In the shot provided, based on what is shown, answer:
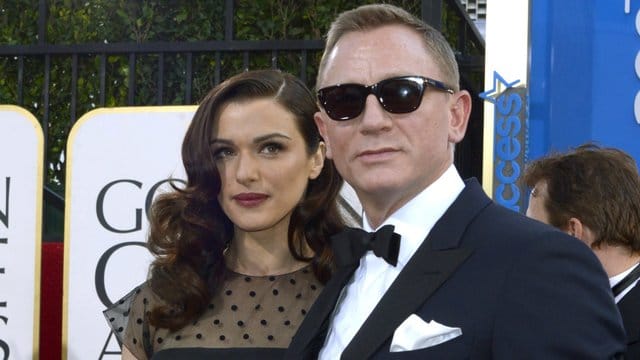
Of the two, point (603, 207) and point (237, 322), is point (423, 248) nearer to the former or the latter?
point (237, 322)

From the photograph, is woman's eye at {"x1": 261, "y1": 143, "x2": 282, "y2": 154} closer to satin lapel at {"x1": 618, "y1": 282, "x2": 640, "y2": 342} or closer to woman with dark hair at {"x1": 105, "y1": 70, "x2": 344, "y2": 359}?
woman with dark hair at {"x1": 105, "y1": 70, "x2": 344, "y2": 359}

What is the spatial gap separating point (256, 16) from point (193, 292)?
2198 mm

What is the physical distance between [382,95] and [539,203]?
4.02 ft

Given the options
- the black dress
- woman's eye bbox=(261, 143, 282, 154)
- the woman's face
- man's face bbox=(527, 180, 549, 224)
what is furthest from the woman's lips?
man's face bbox=(527, 180, 549, 224)

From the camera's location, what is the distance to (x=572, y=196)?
2.47 metres

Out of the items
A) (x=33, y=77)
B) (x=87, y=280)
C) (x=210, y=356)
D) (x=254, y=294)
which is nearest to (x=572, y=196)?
(x=254, y=294)

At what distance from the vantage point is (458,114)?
1564 millimetres

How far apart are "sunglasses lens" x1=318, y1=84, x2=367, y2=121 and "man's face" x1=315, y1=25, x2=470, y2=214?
0.04 ft

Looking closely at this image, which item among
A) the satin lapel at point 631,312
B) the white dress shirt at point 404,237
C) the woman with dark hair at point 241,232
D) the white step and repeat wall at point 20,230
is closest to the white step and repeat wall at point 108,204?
the white step and repeat wall at point 20,230

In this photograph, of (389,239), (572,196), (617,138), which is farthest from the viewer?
(617,138)

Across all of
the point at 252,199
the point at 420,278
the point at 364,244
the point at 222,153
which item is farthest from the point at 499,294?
the point at 222,153

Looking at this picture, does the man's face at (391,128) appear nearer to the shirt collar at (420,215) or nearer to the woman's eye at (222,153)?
the shirt collar at (420,215)

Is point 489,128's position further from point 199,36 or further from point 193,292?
point 193,292

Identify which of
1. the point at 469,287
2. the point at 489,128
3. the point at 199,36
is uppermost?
the point at 199,36
